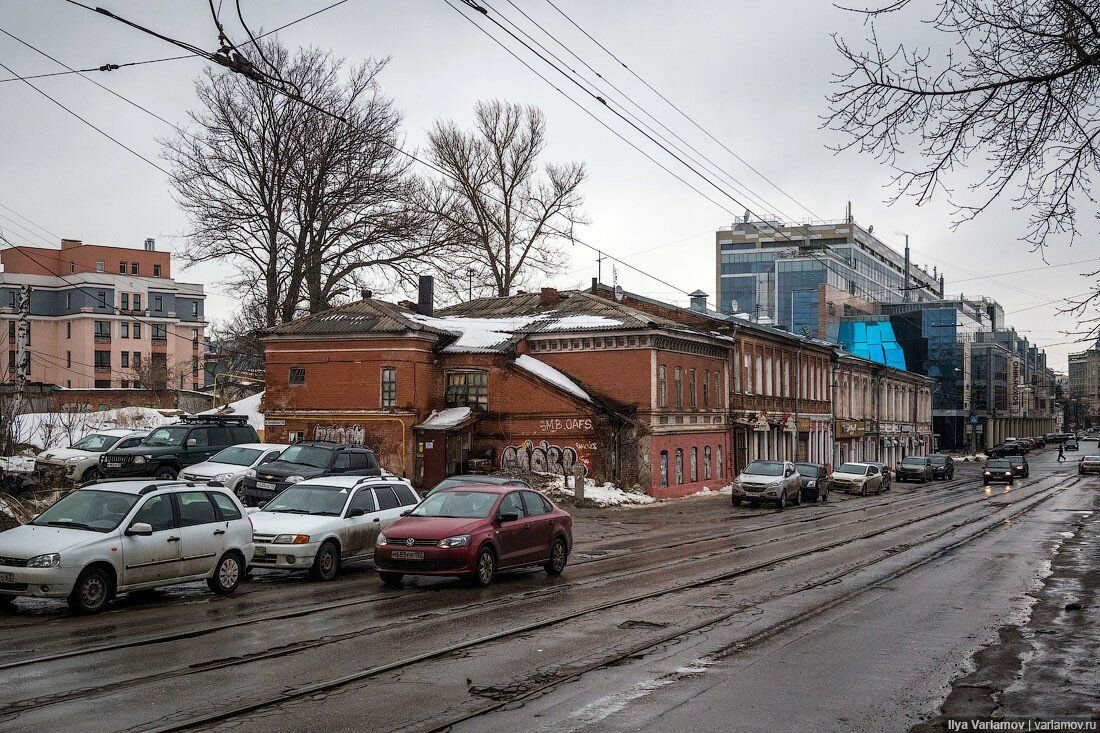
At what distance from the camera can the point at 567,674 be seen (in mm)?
9539

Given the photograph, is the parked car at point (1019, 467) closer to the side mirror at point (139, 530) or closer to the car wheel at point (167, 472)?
the car wheel at point (167, 472)

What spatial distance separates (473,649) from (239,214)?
3599 cm

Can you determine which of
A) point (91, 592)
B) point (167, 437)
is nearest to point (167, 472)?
point (167, 437)

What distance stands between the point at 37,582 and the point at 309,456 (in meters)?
13.5

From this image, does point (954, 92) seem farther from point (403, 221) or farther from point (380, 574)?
point (403, 221)

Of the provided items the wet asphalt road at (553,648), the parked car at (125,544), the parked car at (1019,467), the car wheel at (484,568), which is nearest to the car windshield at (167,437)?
the wet asphalt road at (553,648)

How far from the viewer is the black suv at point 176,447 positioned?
26.3m

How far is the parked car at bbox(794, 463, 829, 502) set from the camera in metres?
41.1

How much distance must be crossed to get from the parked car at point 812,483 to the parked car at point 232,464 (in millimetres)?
22019

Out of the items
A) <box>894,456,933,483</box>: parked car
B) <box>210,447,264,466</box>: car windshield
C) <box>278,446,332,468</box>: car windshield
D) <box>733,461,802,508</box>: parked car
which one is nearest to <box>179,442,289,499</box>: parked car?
<box>210,447,264,466</box>: car windshield

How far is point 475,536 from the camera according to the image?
1536 cm

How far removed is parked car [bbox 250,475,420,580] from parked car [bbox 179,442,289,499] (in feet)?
26.2

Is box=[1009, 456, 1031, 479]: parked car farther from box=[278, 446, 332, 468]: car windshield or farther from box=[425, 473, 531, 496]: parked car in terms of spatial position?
box=[425, 473, 531, 496]: parked car

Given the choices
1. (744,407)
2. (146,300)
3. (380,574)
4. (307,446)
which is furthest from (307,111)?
(146,300)
